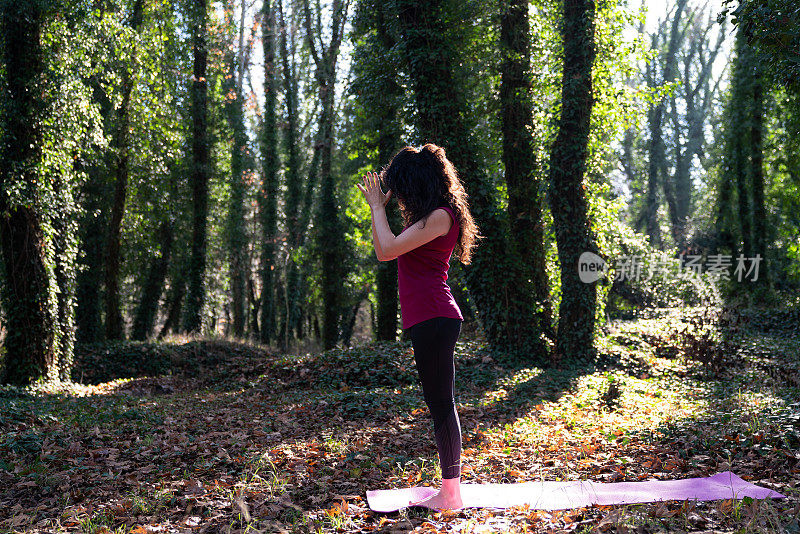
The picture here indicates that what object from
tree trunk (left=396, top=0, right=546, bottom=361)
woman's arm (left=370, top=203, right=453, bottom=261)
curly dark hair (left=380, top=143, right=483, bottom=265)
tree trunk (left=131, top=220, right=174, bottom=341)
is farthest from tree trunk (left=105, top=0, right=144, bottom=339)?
woman's arm (left=370, top=203, right=453, bottom=261)

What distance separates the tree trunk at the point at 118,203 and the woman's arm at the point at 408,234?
15.5m

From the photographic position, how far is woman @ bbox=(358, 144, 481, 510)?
3816 mm

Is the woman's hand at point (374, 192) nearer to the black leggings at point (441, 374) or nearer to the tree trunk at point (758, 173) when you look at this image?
the black leggings at point (441, 374)

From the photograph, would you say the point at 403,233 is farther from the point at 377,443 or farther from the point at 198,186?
the point at 198,186

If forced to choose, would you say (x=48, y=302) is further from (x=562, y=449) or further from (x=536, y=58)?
(x=536, y=58)

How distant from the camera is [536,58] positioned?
13.5 metres

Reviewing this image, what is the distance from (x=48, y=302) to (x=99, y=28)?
237 inches

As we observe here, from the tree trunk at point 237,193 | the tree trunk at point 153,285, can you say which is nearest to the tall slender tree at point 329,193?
the tree trunk at point 153,285

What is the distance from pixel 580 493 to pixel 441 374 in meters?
1.65

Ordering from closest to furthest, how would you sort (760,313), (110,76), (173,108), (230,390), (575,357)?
(230,390) < (575,357) < (110,76) < (760,313) < (173,108)

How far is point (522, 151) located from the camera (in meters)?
13.1

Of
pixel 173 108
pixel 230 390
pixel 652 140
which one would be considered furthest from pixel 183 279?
pixel 652 140

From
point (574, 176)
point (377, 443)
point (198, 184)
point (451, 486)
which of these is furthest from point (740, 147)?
point (451, 486)

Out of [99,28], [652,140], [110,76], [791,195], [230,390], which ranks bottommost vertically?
[230,390]
